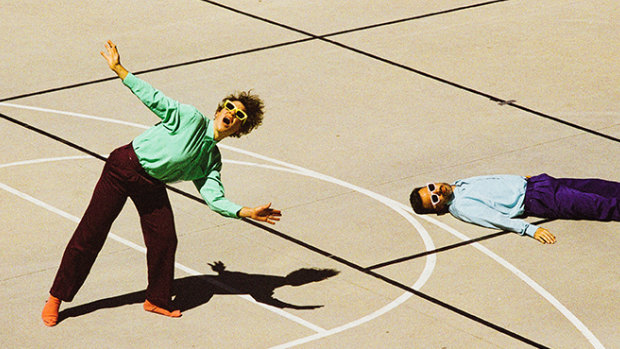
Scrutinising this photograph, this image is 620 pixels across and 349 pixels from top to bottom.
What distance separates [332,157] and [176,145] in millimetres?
3708

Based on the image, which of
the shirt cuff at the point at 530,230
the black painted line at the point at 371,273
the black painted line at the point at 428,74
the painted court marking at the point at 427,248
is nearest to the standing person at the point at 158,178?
the painted court marking at the point at 427,248

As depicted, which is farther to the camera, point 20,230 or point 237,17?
point 237,17

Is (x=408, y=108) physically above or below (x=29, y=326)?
above

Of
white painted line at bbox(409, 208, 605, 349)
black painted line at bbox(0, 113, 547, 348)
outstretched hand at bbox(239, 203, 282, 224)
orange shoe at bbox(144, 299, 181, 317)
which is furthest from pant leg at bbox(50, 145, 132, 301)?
white painted line at bbox(409, 208, 605, 349)

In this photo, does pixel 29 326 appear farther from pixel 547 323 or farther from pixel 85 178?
pixel 547 323

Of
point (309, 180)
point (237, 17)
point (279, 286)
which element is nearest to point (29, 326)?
point (279, 286)

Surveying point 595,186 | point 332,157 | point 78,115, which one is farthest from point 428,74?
point 78,115

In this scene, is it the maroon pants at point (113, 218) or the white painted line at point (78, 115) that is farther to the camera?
the white painted line at point (78, 115)

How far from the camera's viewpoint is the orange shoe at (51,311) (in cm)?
842

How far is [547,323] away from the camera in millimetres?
8609

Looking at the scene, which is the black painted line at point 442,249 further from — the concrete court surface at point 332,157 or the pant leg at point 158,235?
the pant leg at point 158,235

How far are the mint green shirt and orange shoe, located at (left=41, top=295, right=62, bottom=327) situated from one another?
1.19 m

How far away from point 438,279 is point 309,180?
2236mm

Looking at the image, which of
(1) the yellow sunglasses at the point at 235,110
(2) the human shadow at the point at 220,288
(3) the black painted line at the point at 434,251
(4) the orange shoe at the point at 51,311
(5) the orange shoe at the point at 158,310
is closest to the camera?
(1) the yellow sunglasses at the point at 235,110
